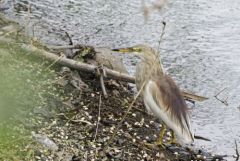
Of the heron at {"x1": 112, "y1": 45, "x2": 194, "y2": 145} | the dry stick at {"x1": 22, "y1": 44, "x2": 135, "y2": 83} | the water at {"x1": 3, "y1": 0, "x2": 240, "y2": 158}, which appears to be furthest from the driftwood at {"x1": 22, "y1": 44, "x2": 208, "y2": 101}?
the water at {"x1": 3, "y1": 0, "x2": 240, "y2": 158}

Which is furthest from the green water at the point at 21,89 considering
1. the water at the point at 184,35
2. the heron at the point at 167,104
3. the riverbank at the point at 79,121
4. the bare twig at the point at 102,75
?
the water at the point at 184,35

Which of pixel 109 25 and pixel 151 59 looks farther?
pixel 109 25

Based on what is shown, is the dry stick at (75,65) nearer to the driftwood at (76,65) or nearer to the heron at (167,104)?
the driftwood at (76,65)

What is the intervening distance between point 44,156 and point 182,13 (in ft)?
11.9

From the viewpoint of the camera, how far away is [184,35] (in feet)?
20.1

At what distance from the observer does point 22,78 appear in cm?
392

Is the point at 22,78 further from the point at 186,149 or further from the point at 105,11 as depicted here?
the point at 105,11

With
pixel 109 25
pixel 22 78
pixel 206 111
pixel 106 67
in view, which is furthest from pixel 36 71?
pixel 109 25

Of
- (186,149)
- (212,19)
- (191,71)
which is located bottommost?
(186,149)

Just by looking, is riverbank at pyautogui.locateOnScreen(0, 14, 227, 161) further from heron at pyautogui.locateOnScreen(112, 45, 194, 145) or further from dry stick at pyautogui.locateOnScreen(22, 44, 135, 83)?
heron at pyautogui.locateOnScreen(112, 45, 194, 145)

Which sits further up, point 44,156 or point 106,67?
point 106,67

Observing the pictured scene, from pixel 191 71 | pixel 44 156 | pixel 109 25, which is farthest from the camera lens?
pixel 109 25

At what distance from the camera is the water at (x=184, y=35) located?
4949mm

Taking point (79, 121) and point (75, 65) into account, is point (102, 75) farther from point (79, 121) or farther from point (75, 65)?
point (79, 121)
